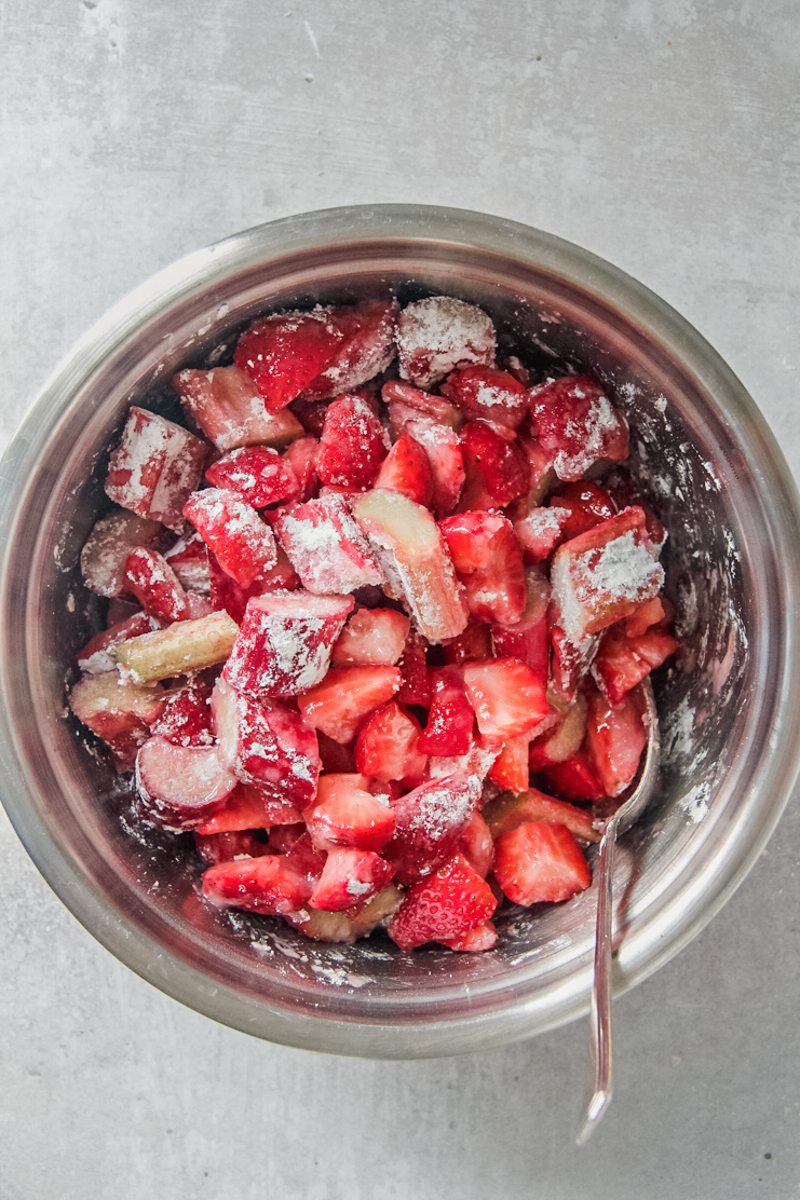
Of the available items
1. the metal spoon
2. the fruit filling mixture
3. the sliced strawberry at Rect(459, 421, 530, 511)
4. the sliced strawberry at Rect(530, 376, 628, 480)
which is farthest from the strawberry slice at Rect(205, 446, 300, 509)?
the metal spoon

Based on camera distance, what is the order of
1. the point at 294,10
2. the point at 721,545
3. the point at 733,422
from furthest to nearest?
1. the point at 294,10
2. the point at 721,545
3. the point at 733,422

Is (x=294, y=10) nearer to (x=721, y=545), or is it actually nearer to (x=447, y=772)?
(x=721, y=545)

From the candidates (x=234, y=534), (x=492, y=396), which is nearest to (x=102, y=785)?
(x=234, y=534)

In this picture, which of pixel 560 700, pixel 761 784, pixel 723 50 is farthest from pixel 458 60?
pixel 761 784

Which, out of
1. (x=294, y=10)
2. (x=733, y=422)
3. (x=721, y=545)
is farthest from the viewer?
(x=294, y=10)

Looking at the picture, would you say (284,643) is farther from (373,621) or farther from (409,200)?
(409,200)

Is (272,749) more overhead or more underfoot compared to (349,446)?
more underfoot
